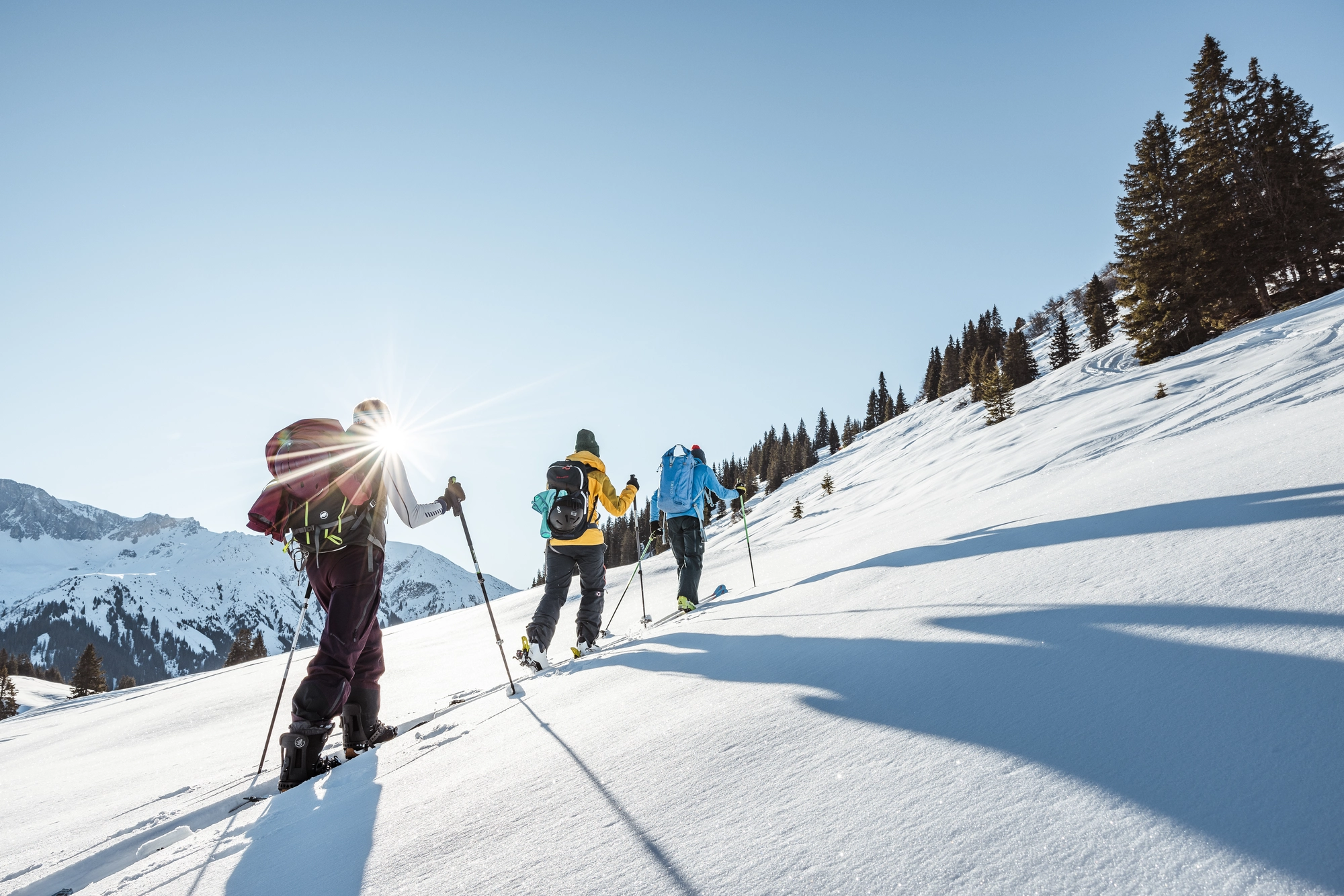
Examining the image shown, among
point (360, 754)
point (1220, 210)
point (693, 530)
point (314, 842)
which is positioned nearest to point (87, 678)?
point (693, 530)

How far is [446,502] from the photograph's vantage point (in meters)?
4.73

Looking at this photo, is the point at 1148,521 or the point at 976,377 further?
the point at 976,377

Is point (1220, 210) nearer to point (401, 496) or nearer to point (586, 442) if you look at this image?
point (586, 442)

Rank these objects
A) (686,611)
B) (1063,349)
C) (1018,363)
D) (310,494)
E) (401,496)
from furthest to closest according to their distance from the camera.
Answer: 1. (1018,363)
2. (1063,349)
3. (686,611)
4. (401,496)
5. (310,494)

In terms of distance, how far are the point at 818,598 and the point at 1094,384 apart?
20.6 m

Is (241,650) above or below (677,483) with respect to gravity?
below

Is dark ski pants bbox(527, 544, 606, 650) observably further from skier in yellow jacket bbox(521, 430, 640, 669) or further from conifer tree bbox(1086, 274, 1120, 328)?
conifer tree bbox(1086, 274, 1120, 328)

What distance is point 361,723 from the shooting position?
3.66 metres

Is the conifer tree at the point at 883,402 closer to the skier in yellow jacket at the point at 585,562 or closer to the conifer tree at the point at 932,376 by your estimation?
the conifer tree at the point at 932,376

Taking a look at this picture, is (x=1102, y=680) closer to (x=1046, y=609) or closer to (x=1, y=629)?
(x=1046, y=609)

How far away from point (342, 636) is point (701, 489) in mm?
4579

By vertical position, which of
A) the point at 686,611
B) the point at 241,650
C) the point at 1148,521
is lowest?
the point at 241,650

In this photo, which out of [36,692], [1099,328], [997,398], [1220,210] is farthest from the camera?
[36,692]

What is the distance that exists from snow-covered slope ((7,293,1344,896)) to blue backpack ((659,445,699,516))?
7.54 ft
